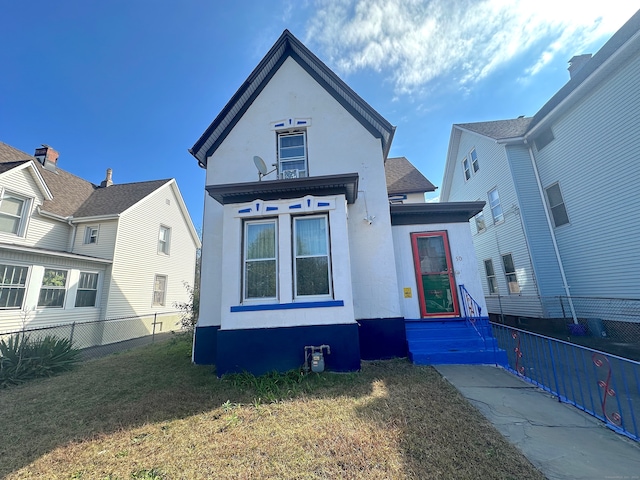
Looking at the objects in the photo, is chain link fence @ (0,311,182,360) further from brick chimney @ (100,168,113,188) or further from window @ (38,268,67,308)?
brick chimney @ (100,168,113,188)

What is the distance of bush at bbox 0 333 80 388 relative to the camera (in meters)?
6.19

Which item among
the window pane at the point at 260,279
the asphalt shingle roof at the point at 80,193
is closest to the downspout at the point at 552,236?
the window pane at the point at 260,279

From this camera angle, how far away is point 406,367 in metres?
5.61

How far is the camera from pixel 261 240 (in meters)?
6.09

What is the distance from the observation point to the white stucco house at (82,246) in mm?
9680

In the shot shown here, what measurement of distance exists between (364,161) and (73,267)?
12576mm

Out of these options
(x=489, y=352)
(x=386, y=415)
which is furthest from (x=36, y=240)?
(x=489, y=352)

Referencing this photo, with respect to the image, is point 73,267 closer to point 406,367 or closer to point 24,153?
point 24,153

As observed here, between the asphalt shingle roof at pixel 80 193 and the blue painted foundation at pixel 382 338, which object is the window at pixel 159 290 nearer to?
the asphalt shingle roof at pixel 80 193

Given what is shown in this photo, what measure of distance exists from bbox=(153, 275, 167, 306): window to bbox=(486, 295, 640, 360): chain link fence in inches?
712

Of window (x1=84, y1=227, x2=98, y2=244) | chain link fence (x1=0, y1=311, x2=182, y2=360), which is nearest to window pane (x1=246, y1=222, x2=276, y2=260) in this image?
chain link fence (x1=0, y1=311, x2=182, y2=360)

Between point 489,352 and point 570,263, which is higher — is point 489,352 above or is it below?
below

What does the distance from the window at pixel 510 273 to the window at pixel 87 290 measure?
19.2 metres

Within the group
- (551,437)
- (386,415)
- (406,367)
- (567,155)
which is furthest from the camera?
(567,155)
